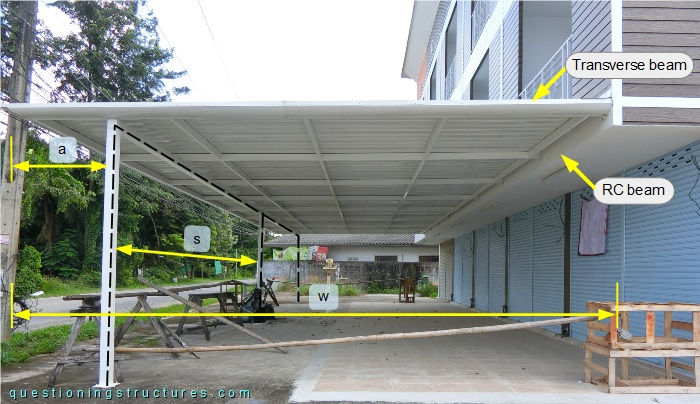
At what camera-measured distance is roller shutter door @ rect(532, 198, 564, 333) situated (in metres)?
12.3

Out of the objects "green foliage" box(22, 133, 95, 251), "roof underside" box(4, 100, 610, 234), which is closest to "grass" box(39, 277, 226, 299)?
"green foliage" box(22, 133, 95, 251)

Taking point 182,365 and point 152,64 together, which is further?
point 152,64

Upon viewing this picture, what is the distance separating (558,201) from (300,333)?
246 inches

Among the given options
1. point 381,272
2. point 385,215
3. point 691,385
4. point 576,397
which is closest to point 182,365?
point 576,397

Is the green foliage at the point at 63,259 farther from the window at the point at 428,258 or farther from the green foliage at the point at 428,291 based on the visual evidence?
the window at the point at 428,258

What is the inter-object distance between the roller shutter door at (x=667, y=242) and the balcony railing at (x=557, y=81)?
197 centimetres

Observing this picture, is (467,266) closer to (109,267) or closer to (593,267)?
(593,267)

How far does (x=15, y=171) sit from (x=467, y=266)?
16930 millimetres

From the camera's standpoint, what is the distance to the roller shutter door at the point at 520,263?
573 inches

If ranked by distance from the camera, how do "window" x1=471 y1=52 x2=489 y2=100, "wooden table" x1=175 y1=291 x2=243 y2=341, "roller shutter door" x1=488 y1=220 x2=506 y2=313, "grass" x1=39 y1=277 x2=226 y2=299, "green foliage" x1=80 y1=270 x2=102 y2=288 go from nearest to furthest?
"wooden table" x1=175 y1=291 x2=243 y2=341, "window" x1=471 y1=52 x2=489 y2=100, "roller shutter door" x1=488 y1=220 x2=506 y2=313, "grass" x1=39 y1=277 x2=226 y2=299, "green foliage" x1=80 y1=270 x2=102 y2=288

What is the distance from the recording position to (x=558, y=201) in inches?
489

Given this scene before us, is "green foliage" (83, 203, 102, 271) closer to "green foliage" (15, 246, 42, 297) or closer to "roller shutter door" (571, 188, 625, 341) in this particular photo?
"green foliage" (15, 246, 42, 297)

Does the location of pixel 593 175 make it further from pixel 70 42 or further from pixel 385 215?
pixel 70 42

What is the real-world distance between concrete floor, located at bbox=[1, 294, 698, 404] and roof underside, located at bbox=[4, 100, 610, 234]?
10.5 ft
